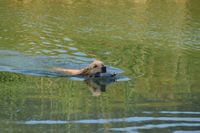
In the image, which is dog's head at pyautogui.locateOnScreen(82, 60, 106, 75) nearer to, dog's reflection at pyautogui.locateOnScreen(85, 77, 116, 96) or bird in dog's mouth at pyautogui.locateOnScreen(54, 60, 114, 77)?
bird in dog's mouth at pyautogui.locateOnScreen(54, 60, 114, 77)

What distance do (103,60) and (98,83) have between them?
2.97 metres

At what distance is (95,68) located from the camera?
13391 millimetres

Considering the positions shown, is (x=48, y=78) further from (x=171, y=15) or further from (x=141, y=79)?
(x=171, y=15)

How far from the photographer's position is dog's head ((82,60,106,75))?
1323 centimetres

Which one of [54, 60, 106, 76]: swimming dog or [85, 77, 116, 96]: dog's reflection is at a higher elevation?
[54, 60, 106, 76]: swimming dog

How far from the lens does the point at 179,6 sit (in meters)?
30.0

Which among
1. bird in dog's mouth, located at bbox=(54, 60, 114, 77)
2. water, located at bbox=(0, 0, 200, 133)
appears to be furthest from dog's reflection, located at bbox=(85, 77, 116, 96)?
bird in dog's mouth, located at bbox=(54, 60, 114, 77)

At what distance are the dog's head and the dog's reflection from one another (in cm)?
18

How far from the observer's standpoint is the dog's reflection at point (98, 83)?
40.9 ft

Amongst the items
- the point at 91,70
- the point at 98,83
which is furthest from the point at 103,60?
the point at 98,83

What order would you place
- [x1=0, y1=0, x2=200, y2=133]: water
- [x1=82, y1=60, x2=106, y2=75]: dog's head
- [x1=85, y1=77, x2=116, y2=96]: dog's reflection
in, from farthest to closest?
[x1=82, y1=60, x2=106, y2=75]: dog's head < [x1=85, y1=77, x2=116, y2=96]: dog's reflection < [x1=0, y1=0, x2=200, y2=133]: water

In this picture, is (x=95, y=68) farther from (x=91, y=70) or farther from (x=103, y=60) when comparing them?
(x=103, y=60)

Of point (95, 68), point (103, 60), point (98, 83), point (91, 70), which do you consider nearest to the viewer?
point (98, 83)

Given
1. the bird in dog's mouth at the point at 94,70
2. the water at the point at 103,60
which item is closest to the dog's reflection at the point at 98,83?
the water at the point at 103,60
